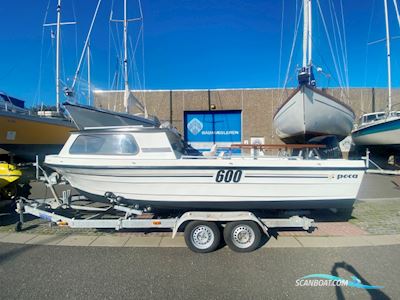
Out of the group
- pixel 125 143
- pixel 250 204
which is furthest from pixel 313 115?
pixel 125 143

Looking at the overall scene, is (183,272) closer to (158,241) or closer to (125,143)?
(158,241)

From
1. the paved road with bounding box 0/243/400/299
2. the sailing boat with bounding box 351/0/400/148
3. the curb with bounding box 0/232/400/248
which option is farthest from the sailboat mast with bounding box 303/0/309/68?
the paved road with bounding box 0/243/400/299

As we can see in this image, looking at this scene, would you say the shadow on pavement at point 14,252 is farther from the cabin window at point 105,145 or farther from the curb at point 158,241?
the cabin window at point 105,145

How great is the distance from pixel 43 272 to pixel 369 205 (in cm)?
675

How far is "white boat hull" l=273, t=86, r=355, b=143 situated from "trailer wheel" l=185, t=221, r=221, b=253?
20.3 feet

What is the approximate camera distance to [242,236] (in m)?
3.87

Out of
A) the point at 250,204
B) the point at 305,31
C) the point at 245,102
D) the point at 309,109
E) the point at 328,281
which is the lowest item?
the point at 328,281

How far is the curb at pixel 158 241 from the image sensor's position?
4.06 meters

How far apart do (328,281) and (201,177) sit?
207cm

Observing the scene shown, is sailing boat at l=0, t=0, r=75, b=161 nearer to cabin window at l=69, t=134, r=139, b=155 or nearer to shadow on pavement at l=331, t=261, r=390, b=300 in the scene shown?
cabin window at l=69, t=134, r=139, b=155

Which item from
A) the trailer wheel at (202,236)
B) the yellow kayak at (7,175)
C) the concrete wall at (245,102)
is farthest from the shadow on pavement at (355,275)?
the concrete wall at (245,102)

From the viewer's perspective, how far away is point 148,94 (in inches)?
666

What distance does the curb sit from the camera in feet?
13.3

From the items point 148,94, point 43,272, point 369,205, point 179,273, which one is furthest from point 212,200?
point 148,94
